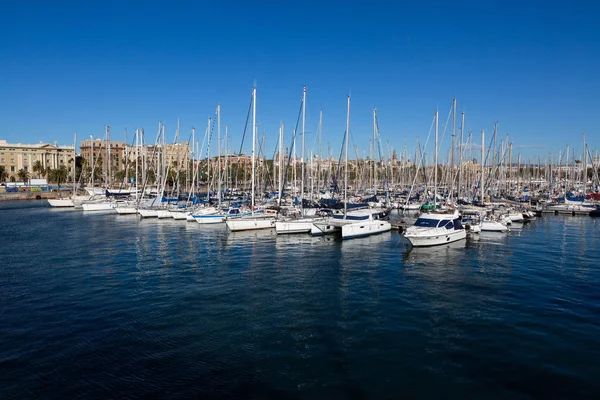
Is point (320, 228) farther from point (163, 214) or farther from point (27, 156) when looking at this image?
point (27, 156)

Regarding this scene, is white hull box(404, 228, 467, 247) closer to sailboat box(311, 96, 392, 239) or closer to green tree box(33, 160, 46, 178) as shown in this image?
sailboat box(311, 96, 392, 239)

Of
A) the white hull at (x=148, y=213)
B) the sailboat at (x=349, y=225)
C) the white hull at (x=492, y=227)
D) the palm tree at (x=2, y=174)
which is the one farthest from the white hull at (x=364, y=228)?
the palm tree at (x=2, y=174)

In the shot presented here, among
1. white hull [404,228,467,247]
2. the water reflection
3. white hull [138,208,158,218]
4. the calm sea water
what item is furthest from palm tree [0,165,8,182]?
white hull [404,228,467,247]

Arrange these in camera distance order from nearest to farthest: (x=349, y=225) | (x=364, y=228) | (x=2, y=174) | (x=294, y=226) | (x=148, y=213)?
(x=349, y=225)
(x=364, y=228)
(x=294, y=226)
(x=148, y=213)
(x=2, y=174)

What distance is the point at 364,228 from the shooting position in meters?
44.6

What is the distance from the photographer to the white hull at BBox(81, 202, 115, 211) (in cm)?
7594

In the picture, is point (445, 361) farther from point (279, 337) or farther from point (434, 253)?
point (434, 253)

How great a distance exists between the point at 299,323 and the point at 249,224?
98.3 feet

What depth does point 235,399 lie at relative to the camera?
1284 cm

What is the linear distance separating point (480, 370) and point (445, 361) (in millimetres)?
1236

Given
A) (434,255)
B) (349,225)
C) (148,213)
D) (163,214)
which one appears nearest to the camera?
(434,255)

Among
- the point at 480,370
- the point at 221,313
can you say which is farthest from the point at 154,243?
the point at 480,370

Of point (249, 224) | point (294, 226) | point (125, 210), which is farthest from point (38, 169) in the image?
point (294, 226)

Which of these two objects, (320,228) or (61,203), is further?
(61,203)
